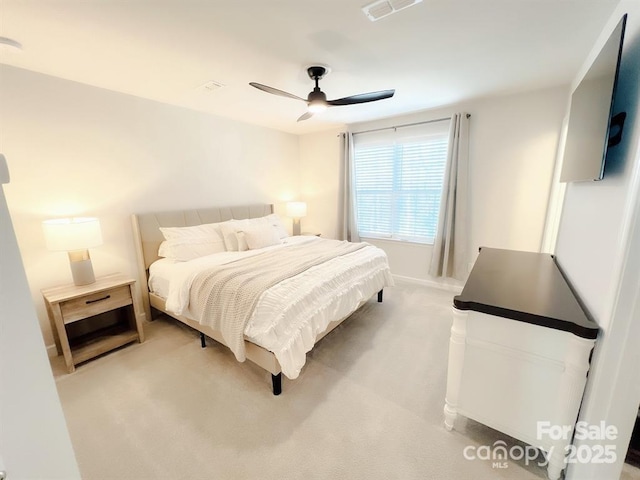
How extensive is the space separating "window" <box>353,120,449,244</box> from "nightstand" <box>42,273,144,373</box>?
3.26 m

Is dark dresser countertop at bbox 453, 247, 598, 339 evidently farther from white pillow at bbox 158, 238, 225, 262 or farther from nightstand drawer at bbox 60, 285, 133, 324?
nightstand drawer at bbox 60, 285, 133, 324

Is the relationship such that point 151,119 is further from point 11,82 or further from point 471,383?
point 471,383

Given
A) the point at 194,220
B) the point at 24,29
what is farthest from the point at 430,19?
the point at 194,220

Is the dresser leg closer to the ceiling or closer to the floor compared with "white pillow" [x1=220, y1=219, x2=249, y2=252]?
closer to the floor

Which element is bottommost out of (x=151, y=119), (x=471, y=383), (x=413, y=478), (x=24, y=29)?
(x=413, y=478)

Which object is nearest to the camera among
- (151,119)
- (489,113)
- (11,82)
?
(11,82)

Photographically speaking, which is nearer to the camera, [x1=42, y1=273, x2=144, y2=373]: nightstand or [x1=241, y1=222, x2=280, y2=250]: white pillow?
[x1=42, y1=273, x2=144, y2=373]: nightstand

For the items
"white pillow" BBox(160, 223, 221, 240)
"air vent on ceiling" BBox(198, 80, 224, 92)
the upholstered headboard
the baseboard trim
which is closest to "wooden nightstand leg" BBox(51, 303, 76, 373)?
the upholstered headboard

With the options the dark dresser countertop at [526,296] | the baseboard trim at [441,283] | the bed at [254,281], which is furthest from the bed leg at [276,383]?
the baseboard trim at [441,283]

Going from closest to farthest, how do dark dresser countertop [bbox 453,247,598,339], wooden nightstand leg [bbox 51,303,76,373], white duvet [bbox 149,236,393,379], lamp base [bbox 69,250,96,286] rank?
dark dresser countertop [bbox 453,247,598,339], white duvet [bbox 149,236,393,379], wooden nightstand leg [bbox 51,303,76,373], lamp base [bbox 69,250,96,286]

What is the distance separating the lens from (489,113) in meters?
3.07

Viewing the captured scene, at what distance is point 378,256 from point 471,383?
1.67 m

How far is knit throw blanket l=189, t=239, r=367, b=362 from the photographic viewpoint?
6.04ft

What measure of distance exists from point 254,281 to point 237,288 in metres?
0.13
